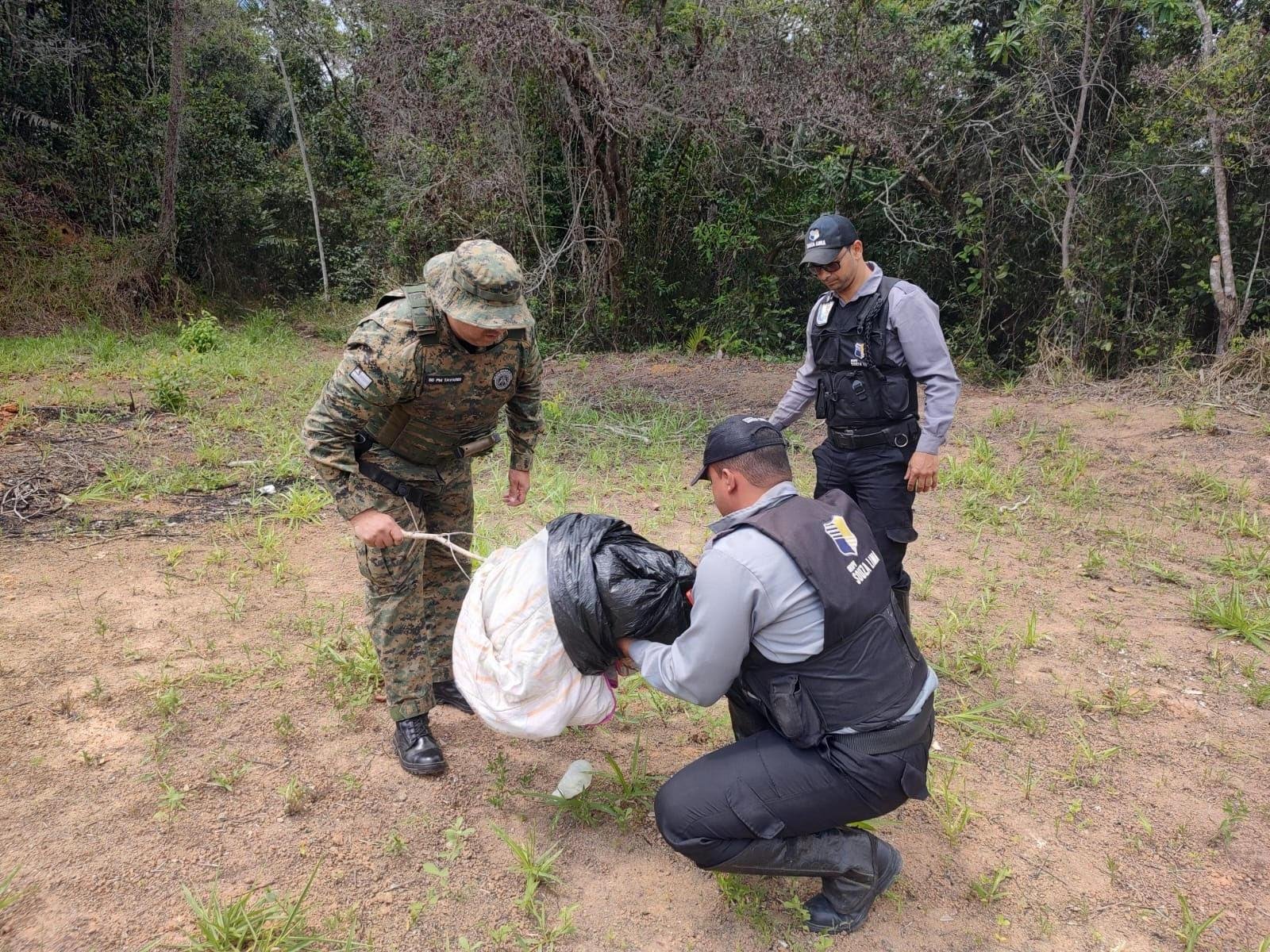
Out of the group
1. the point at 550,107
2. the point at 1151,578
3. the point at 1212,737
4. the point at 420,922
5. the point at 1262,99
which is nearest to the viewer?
the point at 420,922

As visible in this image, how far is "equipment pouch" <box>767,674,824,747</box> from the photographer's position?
184 cm

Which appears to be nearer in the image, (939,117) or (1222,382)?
(1222,382)

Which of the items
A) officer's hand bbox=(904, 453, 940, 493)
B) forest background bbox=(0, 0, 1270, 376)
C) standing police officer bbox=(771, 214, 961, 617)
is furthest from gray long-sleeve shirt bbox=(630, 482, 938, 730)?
forest background bbox=(0, 0, 1270, 376)

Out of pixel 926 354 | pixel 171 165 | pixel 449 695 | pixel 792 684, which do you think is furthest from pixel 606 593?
pixel 171 165

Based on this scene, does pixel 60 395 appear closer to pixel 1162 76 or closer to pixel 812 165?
pixel 812 165

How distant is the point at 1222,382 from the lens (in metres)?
6.87

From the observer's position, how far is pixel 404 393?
2336 mm

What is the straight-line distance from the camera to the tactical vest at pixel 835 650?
1779 mm

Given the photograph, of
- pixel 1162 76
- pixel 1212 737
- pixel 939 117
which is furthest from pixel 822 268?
pixel 939 117

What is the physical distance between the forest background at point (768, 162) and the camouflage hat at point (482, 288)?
6017 mm

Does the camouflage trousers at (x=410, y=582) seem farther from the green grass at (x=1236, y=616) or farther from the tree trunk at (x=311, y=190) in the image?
the tree trunk at (x=311, y=190)

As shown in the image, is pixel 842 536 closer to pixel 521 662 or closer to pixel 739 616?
pixel 739 616

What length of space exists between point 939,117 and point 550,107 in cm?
389

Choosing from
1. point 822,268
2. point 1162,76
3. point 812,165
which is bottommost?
point 822,268
